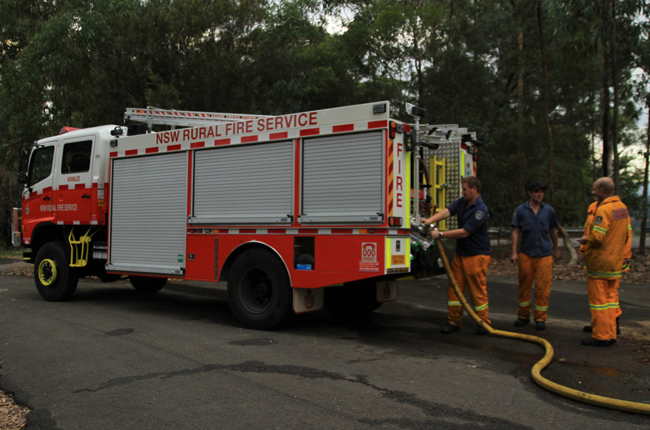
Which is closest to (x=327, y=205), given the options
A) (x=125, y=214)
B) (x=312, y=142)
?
(x=312, y=142)

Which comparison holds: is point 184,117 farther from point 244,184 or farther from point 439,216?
point 439,216

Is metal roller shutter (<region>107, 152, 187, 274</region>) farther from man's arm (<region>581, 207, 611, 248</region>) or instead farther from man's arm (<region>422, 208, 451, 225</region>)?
man's arm (<region>581, 207, 611, 248</region>)

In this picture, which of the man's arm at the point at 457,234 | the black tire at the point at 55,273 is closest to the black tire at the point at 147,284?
the black tire at the point at 55,273

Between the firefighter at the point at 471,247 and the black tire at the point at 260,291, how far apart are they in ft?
6.34

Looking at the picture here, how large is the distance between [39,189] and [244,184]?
15.1ft

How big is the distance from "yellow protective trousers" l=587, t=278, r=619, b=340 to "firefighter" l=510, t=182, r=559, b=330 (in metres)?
0.76

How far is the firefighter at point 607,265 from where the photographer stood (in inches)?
235

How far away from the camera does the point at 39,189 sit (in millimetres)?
9492

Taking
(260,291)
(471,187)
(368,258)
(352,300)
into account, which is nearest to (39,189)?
(260,291)

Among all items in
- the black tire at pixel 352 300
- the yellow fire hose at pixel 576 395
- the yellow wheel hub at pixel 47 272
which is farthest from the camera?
the yellow wheel hub at pixel 47 272

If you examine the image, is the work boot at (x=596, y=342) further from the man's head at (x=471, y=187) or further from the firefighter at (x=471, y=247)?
the man's head at (x=471, y=187)

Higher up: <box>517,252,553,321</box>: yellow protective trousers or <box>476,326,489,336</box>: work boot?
<box>517,252,553,321</box>: yellow protective trousers

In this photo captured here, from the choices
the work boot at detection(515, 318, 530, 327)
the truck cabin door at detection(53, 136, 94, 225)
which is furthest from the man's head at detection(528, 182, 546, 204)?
the truck cabin door at detection(53, 136, 94, 225)

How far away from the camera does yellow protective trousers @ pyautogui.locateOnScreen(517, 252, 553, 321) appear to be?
677cm
